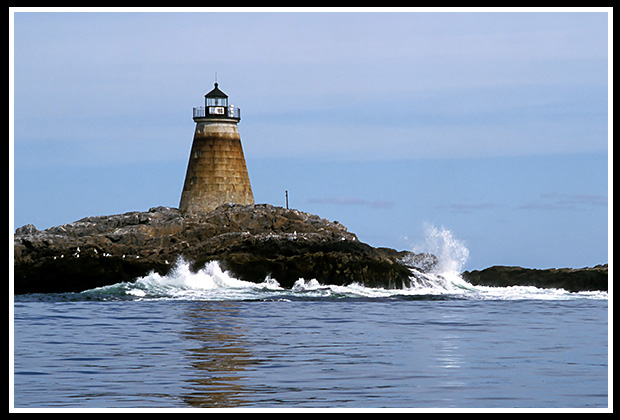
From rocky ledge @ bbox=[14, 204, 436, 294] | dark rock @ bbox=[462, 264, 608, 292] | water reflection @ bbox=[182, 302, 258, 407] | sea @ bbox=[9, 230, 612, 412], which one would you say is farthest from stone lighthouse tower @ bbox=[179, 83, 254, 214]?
water reflection @ bbox=[182, 302, 258, 407]

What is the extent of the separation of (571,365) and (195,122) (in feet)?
114

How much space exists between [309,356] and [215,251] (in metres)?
22.7

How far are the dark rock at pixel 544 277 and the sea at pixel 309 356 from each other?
347 inches

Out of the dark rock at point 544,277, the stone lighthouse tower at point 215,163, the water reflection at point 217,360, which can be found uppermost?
the stone lighthouse tower at point 215,163

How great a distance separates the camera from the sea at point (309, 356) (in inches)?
384

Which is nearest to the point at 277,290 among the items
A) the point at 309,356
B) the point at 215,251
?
the point at 215,251

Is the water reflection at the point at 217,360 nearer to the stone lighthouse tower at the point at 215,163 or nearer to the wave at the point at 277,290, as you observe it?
the wave at the point at 277,290

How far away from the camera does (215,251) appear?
35.8 metres

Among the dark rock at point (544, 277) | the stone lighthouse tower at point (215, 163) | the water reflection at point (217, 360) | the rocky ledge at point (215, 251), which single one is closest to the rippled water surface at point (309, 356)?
the water reflection at point (217, 360)

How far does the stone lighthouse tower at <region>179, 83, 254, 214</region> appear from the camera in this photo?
4472cm

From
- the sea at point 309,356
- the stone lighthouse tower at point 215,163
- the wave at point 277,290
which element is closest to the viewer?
the sea at point 309,356

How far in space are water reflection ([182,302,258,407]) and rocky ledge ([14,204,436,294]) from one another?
39.4 ft

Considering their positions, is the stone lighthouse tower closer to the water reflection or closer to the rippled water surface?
the rippled water surface
